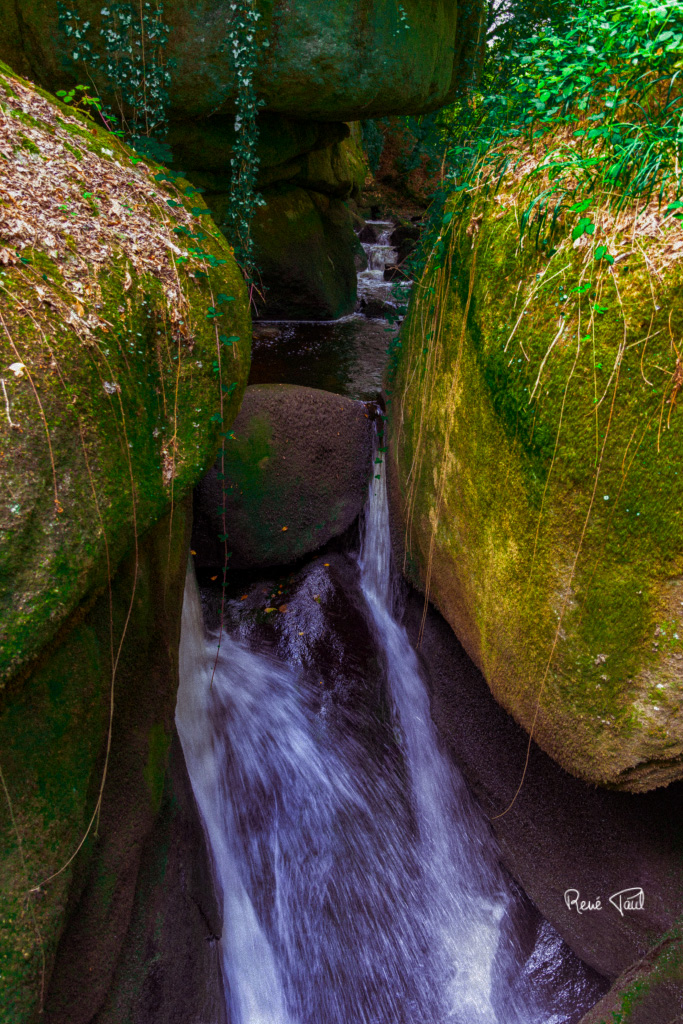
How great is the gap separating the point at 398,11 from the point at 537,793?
5611 mm

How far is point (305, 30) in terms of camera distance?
14.8ft

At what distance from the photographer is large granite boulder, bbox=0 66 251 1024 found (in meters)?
1.92

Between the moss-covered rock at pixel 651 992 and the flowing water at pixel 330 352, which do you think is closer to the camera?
the moss-covered rock at pixel 651 992

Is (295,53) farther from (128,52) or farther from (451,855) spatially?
(451,855)

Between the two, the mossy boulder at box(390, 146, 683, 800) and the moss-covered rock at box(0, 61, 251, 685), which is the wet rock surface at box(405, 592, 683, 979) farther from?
the moss-covered rock at box(0, 61, 251, 685)

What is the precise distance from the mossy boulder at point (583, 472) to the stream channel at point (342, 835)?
3.57 feet

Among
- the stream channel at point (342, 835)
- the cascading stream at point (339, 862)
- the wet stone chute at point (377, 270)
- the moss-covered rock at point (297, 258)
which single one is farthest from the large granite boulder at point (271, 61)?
the cascading stream at point (339, 862)

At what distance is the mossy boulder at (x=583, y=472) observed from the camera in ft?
7.62

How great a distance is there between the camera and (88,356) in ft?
6.79

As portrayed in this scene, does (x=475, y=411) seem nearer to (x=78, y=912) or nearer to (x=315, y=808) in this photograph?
(x=315, y=808)

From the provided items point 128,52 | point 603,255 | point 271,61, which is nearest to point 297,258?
point 271,61

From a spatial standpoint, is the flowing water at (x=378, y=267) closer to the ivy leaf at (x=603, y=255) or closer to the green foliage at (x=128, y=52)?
the green foliage at (x=128, y=52)

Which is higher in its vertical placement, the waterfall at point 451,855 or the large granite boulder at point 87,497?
the large granite boulder at point 87,497

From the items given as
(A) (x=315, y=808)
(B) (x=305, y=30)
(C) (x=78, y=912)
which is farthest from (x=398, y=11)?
(C) (x=78, y=912)
